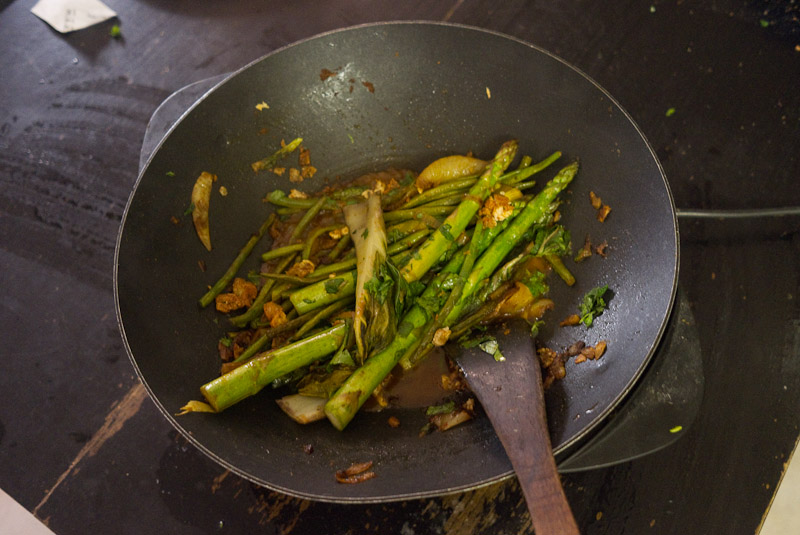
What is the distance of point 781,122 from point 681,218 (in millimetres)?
666

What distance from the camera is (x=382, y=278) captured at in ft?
5.46

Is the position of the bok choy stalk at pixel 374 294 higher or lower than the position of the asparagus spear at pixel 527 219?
lower

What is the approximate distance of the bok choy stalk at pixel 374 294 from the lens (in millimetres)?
1621

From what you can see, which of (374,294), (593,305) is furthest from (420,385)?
(593,305)

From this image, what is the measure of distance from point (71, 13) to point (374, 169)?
1.77 m

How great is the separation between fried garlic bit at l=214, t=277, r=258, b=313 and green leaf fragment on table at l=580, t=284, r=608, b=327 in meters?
1.10

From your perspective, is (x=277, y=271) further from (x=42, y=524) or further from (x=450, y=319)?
(x=42, y=524)

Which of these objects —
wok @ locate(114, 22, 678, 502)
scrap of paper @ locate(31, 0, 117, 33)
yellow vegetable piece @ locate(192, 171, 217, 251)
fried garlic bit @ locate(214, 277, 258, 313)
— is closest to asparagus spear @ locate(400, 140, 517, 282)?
wok @ locate(114, 22, 678, 502)

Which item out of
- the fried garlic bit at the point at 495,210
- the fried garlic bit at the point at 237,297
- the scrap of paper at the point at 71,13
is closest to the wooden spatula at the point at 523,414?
the fried garlic bit at the point at 495,210

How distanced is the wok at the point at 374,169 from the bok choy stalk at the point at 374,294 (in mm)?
246

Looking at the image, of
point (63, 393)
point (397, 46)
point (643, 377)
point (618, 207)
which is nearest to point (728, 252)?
point (618, 207)

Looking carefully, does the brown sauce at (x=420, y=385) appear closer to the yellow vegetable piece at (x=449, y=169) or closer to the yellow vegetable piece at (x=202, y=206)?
the yellow vegetable piece at (x=449, y=169)

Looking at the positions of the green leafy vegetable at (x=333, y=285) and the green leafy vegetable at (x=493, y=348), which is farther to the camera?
the green leafy vegetable at (x=333, y=285)

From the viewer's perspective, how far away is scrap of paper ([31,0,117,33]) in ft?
8.37
